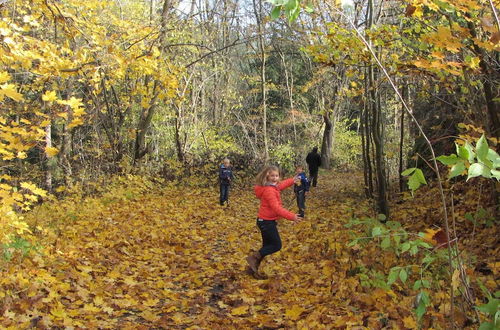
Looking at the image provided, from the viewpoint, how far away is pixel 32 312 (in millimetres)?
3979

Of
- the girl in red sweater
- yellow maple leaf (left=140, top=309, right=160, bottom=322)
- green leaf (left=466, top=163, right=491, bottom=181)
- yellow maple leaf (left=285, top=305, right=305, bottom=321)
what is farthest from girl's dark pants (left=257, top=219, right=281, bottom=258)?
green leaf (left=466, top=163, right=491, bottom=181)

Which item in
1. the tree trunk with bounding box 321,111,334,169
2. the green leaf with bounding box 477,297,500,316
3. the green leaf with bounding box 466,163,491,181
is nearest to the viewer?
the green leaf with bounding box 466,163,491,181

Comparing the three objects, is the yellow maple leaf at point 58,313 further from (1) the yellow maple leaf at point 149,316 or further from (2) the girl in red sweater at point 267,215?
(2) the girl in red sweater at point 267,215

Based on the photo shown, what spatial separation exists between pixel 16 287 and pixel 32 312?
0.62 meters

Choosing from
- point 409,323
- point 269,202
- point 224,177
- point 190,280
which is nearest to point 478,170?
point 409,323

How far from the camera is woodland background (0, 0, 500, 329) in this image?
3.93 metres

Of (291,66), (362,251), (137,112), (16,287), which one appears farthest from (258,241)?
(291,66)

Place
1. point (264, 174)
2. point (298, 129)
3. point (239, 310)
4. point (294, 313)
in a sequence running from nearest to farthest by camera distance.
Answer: point (294, 313) → point (239, 310) → point (264, 174) → point (298, 129)

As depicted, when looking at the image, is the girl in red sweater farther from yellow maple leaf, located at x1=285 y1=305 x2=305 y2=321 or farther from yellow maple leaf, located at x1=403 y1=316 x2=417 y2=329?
yellow maple leaf, located at x1=403 y1=316 x2=417 y2=329

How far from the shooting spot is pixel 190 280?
5.89m

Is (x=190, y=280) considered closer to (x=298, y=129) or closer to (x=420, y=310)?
(x=420, y=310)

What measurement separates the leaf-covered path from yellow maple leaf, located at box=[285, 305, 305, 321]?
0.04 ft

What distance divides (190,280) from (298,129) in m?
24.0

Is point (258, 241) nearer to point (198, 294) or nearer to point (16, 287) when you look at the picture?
point (198, 294)
